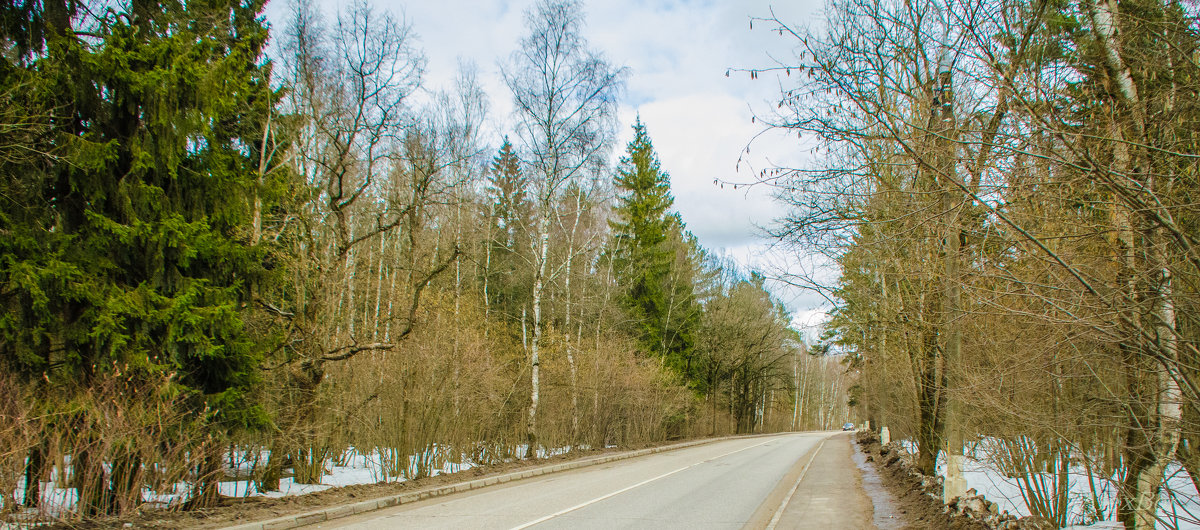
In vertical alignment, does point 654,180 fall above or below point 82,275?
above

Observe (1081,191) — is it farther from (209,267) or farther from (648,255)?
(648,255)

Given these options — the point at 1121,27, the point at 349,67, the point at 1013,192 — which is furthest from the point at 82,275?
the point at 1121,27

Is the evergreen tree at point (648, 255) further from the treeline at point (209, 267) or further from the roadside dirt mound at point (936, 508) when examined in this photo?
the roadside dirt mound at point (936, 508)

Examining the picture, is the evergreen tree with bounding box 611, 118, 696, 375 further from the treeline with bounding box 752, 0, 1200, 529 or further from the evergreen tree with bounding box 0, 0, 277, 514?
the treeline with bounding box 752, 0, 1200, 529

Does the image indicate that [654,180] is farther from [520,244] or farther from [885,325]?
[885,325]

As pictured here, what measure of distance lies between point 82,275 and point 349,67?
647 cm

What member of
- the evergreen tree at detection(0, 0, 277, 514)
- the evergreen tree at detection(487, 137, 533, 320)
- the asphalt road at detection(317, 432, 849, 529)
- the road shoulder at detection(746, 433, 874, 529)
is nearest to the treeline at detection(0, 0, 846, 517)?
the evergreen tree at detection(0, 0, 277, 514)

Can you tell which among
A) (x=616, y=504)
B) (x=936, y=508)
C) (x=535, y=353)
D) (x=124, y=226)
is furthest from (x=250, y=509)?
(x=936, y=508)

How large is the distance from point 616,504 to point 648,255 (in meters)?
23.2

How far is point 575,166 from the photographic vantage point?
19.2 meters

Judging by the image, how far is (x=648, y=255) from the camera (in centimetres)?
3334

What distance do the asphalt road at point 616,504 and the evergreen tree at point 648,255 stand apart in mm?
16644

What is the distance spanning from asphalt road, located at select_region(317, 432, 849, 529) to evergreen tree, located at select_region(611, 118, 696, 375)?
54.6 feet

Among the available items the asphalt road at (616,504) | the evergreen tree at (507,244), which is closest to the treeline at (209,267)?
the asphalt road at (616,504)
